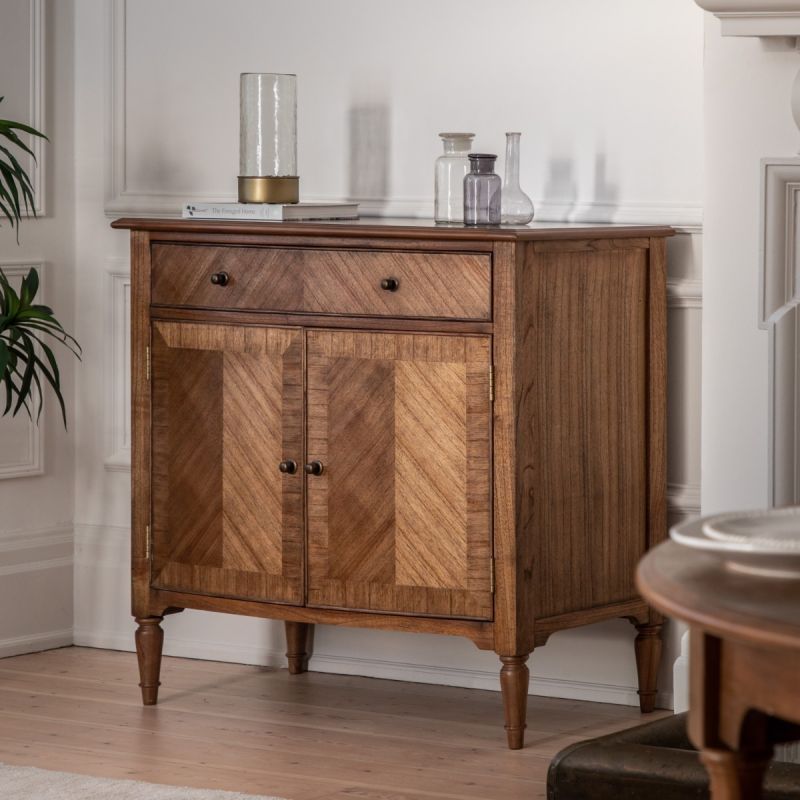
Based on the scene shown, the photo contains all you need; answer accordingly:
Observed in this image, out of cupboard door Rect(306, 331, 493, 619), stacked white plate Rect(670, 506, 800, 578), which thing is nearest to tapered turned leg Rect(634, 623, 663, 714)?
cupboard door Rect(306, 331, 493, 619)

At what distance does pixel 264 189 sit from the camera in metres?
3.63

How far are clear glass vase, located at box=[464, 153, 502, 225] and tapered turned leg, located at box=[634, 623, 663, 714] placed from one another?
0.97 metres

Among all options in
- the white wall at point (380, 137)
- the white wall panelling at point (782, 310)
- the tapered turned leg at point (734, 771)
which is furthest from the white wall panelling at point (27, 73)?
the tapered turned leg at point (734, 771)

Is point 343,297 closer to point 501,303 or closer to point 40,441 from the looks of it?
point 501,303

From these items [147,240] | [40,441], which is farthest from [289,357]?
[40,441]

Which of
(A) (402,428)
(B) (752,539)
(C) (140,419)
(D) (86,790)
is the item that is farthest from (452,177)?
(B) (752,539)

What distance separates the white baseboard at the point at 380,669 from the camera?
373cm

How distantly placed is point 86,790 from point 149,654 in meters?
0.68

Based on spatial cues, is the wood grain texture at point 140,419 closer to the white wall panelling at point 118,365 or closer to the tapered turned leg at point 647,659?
the white wall panelling at point 118,365

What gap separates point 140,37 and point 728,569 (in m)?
3.14

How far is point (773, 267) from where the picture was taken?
3.13m

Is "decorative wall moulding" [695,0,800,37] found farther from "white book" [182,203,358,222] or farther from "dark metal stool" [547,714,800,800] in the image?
"dark metal stool" [547,714,800,800]

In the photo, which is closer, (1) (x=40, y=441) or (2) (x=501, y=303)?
(2) (x=501, y=303)

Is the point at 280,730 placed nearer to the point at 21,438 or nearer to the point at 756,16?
the point at 21,438
